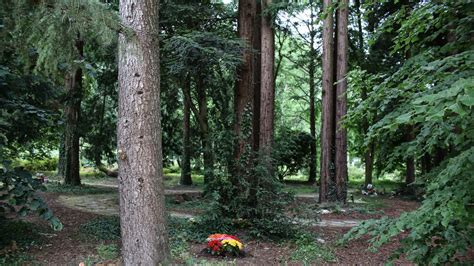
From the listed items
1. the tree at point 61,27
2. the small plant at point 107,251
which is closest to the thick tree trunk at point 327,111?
the small plant at point 107,251

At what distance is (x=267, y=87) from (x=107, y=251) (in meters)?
4.93

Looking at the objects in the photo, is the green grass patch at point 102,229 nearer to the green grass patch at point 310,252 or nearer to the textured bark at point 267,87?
the green grass patch at point 310,252

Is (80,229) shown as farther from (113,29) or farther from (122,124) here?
(113,29)

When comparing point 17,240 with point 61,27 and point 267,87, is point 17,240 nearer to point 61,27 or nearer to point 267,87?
A: point 61,27

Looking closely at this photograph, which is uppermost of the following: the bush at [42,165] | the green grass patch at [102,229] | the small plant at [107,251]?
the bush at [42,165]

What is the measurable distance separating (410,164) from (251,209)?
10.4 m

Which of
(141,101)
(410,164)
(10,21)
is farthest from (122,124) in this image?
(410,164)

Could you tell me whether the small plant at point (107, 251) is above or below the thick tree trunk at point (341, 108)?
below

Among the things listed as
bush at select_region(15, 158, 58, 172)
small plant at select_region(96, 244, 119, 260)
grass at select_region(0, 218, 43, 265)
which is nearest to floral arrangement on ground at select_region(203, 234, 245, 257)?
small plant at select_region(96, 244, 119, 260)

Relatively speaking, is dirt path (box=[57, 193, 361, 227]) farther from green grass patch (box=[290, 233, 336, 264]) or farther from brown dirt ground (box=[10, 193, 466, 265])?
brown dirt ground (box=[10, 193, 466, 265])

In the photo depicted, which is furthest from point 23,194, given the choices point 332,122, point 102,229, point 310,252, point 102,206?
point 332,122

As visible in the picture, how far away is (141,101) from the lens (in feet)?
13.6

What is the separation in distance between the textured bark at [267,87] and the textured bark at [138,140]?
429cm

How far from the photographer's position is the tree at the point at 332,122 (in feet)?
33.3
